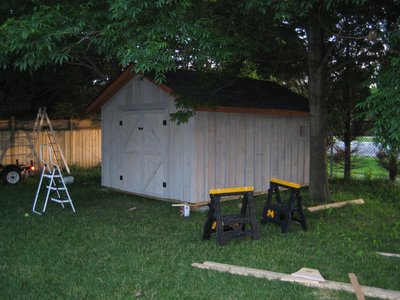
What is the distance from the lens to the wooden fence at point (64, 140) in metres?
16.0

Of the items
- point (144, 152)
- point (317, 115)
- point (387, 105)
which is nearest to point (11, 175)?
point (144, 152)

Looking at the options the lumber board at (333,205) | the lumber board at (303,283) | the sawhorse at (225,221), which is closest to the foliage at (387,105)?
the lumber board at (303,283)

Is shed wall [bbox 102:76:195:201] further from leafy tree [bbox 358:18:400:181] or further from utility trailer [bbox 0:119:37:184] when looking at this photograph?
leafy tree [bbox 358:18:400:181]

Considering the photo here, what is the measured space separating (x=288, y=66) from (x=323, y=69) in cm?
376

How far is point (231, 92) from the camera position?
1167cm

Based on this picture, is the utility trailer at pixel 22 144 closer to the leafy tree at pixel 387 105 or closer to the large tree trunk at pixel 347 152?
the large tree trunk at pixel 347 152

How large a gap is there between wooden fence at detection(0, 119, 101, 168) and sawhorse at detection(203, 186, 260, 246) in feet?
36.6

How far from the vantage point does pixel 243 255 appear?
6145 millimetres

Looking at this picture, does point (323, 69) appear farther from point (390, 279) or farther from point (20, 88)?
point (20, 88)

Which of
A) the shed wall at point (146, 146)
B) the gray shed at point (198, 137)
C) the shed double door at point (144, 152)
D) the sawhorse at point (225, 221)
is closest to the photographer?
the sawhorse at point (225, 221)

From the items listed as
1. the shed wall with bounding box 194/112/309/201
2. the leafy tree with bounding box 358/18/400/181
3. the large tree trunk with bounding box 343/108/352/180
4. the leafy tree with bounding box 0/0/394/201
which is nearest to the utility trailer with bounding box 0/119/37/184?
the shed wall with bounding box 194/112/309/201

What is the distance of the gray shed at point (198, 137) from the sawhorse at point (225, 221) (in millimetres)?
3198

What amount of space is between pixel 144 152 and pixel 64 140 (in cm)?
724

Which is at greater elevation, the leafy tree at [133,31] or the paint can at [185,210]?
the leafy tree at [133,31]
